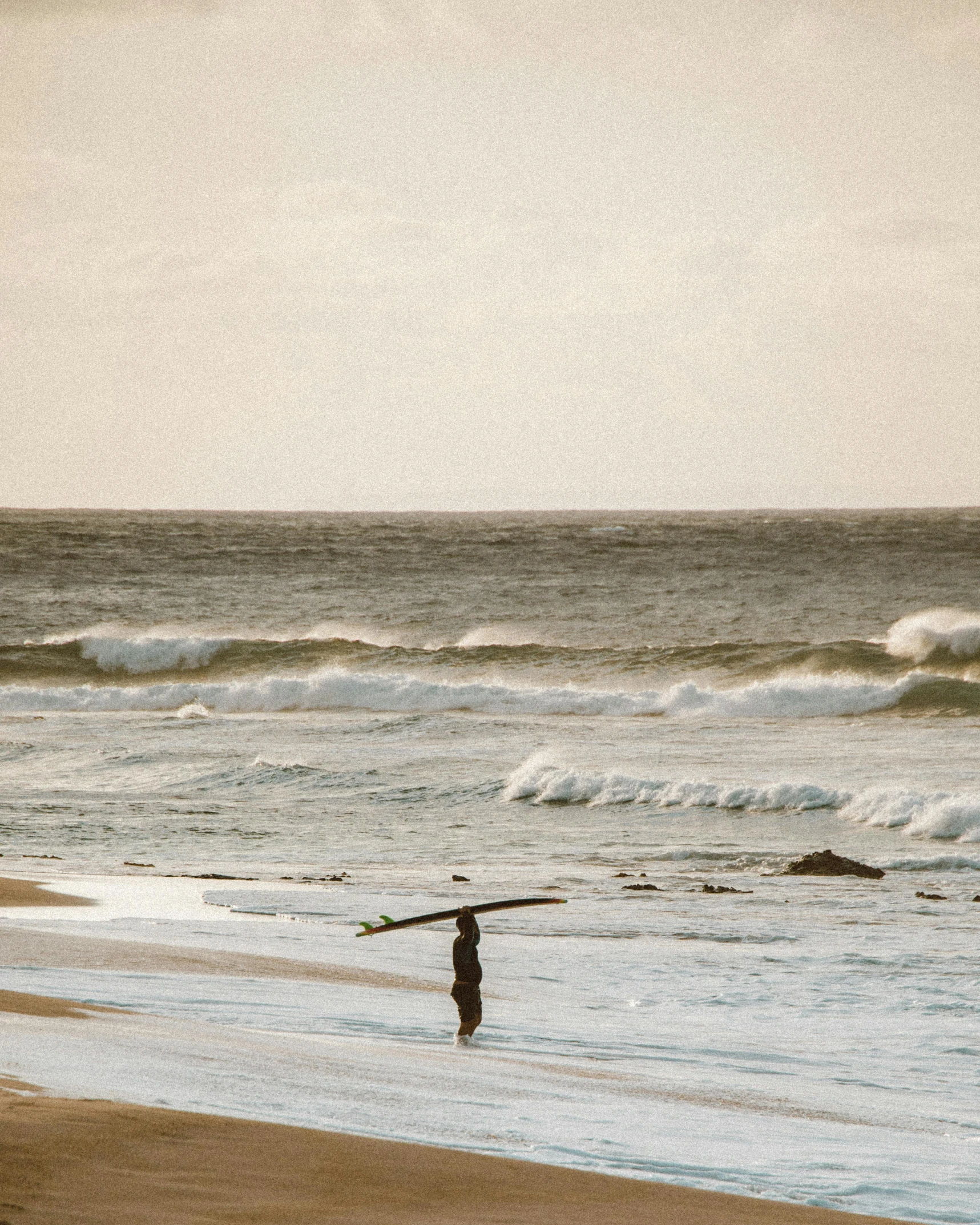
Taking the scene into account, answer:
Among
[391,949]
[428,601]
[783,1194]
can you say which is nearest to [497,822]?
[391,949]

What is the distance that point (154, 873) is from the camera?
16.5 metres

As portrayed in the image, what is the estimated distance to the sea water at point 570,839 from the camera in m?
7.79

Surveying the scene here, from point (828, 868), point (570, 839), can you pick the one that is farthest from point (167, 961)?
point (570, 839)

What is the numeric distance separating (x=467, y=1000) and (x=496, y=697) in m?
28.4

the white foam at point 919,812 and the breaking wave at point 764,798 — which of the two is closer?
the white foam at point 919,812

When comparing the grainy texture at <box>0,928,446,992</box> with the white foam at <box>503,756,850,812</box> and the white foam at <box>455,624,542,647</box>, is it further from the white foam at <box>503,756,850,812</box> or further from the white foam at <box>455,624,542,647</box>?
the white foam at <box>455,624,542,647</box>

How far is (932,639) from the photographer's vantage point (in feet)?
140

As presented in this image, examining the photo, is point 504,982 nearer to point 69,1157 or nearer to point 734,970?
point 734,970

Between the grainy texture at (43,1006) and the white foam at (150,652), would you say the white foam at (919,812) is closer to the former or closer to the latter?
the grainy texture at (43,1006)

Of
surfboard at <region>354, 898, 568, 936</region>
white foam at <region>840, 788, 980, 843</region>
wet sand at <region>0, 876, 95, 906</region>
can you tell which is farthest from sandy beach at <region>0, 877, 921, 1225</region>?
white foam at <region>840, 788, 980, 843</region>

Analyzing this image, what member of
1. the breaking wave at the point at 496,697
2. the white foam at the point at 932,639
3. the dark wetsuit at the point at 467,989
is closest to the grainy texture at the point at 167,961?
the dark wetsuit at the point at 467,989

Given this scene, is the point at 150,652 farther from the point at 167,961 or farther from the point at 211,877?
the point at 167,961

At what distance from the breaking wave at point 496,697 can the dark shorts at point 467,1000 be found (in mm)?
25604

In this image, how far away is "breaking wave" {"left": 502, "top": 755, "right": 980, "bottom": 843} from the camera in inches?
782
